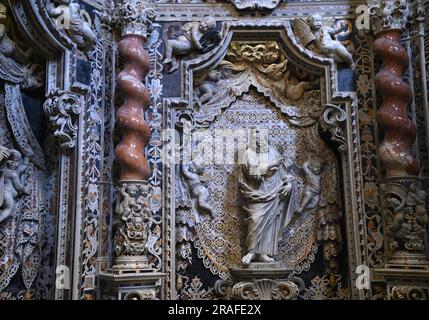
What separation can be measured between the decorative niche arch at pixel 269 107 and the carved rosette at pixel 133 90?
48cm

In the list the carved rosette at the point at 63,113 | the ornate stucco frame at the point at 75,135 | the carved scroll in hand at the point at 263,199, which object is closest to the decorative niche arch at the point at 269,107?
the carved scroll in hand at the point at 263,199

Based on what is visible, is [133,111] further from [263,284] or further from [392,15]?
[392,15]

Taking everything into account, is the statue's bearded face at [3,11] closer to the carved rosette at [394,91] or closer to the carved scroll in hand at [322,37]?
the carved scroll in hand at [322,37]

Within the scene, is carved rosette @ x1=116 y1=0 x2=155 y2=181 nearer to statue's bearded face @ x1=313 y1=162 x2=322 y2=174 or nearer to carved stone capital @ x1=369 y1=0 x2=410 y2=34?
statue's bearded face @ x1=313 y1=162 x2=322 y2=174

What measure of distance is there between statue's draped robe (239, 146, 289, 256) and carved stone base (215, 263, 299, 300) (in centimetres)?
26

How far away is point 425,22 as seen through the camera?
6.22 m

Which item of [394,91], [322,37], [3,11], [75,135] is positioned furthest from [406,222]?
[3,11]

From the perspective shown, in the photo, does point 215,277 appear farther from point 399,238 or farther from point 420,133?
point 420,133

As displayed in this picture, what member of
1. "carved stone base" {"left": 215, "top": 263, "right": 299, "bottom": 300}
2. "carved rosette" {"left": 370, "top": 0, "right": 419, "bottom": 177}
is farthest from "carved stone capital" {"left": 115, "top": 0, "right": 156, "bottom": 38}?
"carved stone base" {"left": 215, "top": 263, "right": 299, "bottom": 300}

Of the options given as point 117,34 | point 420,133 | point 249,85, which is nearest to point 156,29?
point 117,34

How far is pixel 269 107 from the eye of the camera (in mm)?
6723

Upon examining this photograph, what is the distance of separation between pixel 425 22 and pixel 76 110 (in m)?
4.74

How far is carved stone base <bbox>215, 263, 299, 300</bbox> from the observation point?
5.84 m

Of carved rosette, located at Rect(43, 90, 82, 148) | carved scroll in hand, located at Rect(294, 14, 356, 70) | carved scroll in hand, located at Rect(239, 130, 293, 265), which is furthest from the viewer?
carved scroll in hand, located at Rect(294, 14, 356, 70)
